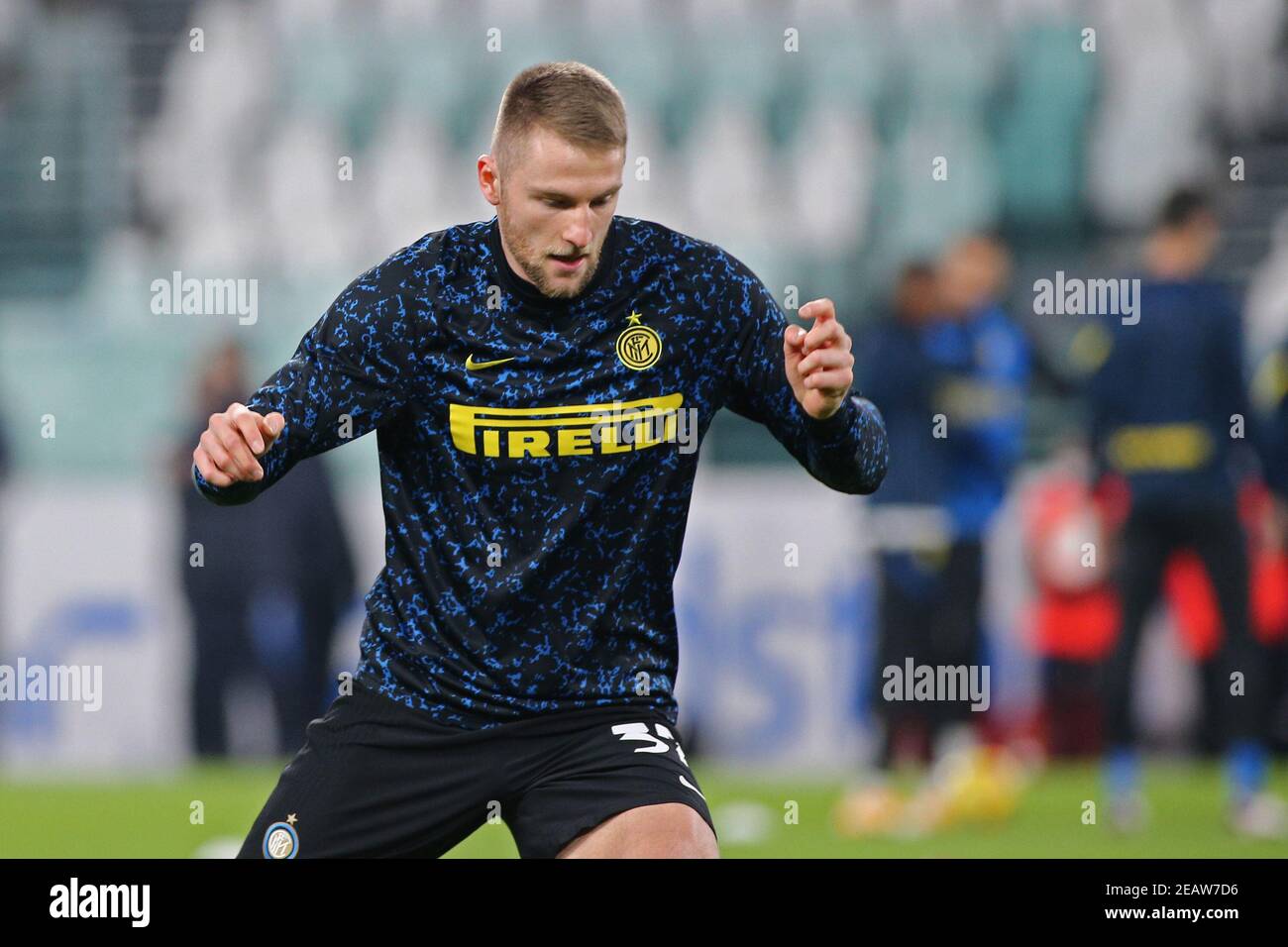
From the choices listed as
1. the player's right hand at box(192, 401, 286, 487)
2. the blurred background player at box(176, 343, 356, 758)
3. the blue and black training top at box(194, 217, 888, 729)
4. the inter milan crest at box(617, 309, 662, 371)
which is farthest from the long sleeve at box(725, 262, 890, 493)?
the blurred background player at box(176, 343, 356, 758)

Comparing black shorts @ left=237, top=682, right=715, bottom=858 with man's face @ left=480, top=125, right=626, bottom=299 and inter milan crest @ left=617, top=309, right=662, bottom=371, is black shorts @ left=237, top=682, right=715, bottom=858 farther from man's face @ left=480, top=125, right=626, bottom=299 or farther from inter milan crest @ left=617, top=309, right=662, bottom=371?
man's face @ left=480, top=125, right=626, bottom=299

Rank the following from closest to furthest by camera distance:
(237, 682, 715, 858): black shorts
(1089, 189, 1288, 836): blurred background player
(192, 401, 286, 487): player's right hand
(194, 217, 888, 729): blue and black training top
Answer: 1. (192, 401, 286, 487): player's right hand
2. (237, 682, 715, 858): black shorts
3. (194, 217, 888, 729): blue and black training top
4. (1089, 189, 1288, 836): blurred background player

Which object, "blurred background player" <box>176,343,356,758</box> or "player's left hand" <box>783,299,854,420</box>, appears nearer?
"player's left hand" <box>783,299,854,420</box>

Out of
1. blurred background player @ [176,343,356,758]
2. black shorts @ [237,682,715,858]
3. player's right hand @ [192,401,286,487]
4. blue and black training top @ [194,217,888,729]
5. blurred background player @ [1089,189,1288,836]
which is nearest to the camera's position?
player's right hand @ [192,401,286,487]

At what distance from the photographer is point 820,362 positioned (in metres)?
3.67

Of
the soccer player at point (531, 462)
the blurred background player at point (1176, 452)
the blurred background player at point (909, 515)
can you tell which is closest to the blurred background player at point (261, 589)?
the blurred background player at point (909, 515)

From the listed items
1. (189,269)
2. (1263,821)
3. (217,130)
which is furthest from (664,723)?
(217,130)

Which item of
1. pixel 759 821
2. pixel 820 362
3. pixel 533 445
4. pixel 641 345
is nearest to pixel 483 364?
pixel 533 445

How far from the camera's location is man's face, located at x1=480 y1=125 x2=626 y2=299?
3.74m

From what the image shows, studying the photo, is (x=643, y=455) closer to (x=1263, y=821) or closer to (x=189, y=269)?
(x=1263, y=821)

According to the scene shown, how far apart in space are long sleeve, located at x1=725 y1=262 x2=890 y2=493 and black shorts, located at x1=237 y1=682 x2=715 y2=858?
0.67m

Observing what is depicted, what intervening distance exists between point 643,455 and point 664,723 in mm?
570

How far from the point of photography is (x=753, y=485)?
10.8 metres

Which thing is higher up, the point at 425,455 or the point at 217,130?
the point at 217,130
